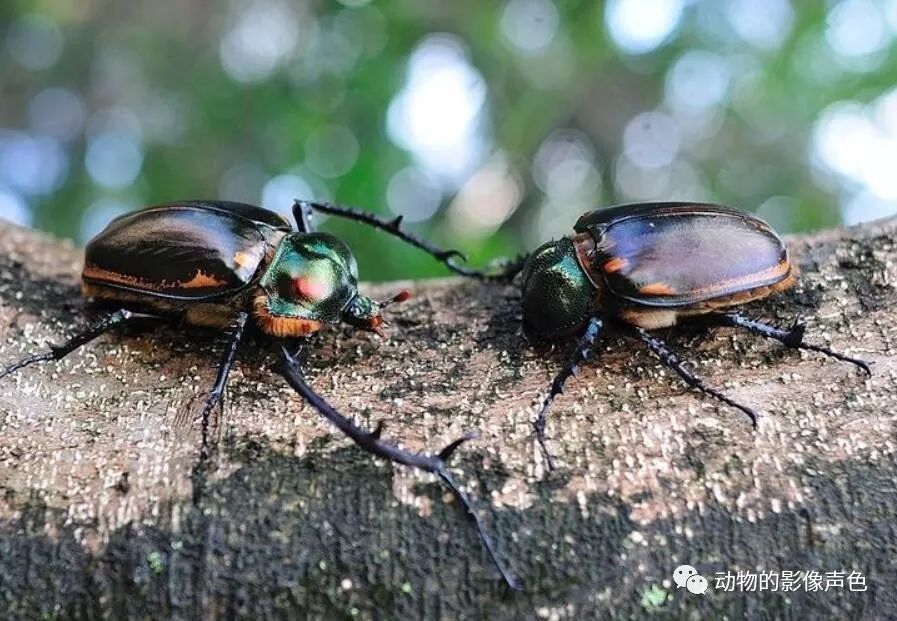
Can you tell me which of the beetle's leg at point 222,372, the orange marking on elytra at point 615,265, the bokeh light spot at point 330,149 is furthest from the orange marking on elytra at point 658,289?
the bokeh light spot at point 330,149

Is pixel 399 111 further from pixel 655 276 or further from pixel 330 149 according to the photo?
pixel 655 276

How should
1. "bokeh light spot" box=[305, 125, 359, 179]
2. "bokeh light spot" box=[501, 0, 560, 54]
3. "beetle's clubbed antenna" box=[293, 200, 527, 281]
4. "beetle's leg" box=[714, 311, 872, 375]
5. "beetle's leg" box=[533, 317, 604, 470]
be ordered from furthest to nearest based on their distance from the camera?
1. "bokeh light spot" box=[501, 0, 560, 54]
2. "bokeh light spot" box=[305, 125, 359, 179]
3. "beetle's clubbed antenna" box=[293, 200, 527, 281]
4. "beetle's leg" box=[714, 311, 872, 375]
5. "beetle's leg" box=[533, 317, 604, 470]

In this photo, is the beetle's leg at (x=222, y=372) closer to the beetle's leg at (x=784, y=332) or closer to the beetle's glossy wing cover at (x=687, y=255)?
the beetle's glossy wing cover at (x=687, y=255)

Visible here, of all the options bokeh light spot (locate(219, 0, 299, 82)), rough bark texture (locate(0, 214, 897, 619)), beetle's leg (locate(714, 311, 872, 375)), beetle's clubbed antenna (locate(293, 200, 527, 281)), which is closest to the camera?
rough bark texture (locate(0, 214, 897, 619))

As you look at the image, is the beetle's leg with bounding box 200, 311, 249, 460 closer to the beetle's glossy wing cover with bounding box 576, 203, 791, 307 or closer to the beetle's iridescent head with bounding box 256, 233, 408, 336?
the beetle's iridescent head with bounding box 256, 233, 408, 336

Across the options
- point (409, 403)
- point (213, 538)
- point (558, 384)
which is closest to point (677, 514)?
point (558, 384)

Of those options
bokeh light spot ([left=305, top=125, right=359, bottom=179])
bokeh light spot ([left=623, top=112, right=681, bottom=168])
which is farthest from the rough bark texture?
bokeh light spot ([left=623, top=112, right=681, bottom=168])

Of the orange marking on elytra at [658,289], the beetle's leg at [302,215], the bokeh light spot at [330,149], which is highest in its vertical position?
the bokeh light spot at [330,149]
